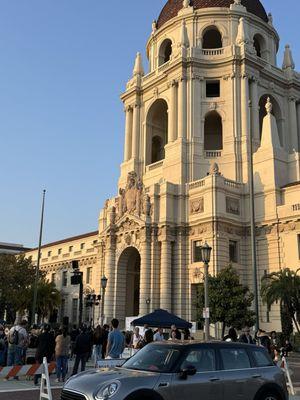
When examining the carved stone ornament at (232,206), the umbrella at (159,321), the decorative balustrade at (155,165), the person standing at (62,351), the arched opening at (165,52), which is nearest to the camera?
the person standing at (62,351)

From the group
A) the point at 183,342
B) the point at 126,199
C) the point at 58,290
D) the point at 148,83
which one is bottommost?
the point at 183,342

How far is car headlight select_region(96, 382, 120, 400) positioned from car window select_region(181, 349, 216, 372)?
1.57 meters

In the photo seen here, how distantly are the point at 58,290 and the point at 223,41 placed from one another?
37.4 meters

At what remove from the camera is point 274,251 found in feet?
133

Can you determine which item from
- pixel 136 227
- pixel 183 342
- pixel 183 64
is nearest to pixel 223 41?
pixel 183 64

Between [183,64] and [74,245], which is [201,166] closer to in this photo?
[183,64]

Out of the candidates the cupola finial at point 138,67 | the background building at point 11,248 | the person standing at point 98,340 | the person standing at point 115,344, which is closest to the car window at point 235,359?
the person standing at point 115,344

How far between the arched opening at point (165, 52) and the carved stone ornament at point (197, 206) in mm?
21346

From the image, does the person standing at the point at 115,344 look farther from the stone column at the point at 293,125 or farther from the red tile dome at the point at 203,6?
the red tile dome at the point at 203,6

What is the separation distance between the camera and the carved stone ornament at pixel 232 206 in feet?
142

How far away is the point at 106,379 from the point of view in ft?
28.7

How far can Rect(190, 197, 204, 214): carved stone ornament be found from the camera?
143 feet

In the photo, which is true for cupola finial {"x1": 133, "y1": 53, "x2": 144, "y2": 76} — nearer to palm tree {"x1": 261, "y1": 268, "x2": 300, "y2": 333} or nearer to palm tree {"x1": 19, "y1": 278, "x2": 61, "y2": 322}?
palm tree {"x1": 19, "y1": 278, "x2": 61, "y2": 322}

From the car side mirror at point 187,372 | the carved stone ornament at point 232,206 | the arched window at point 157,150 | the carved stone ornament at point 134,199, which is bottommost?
the car side mirror at point 187,372
